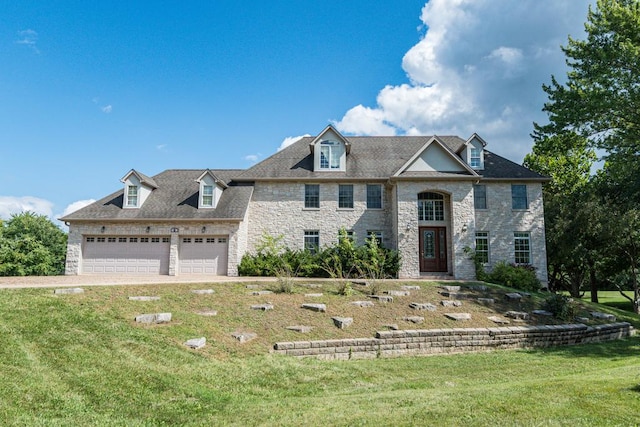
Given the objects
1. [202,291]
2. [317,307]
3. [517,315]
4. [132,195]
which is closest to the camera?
[317,307]

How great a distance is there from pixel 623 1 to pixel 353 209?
51.1ft

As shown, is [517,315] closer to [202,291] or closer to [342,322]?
[342,322]

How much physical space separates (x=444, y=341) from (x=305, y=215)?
11.5 metres

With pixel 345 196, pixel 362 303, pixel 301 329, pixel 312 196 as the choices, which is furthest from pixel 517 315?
pixel 312 196

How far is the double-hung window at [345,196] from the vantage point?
20.8 metres

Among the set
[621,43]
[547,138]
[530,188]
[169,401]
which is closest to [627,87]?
[621,43]

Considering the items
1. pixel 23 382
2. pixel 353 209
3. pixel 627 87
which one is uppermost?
pixel 627 87

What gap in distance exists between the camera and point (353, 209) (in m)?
20.7

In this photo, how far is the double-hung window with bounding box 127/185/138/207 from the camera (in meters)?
20.5

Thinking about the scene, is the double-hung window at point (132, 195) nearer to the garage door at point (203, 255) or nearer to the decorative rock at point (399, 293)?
the garage door at point (203, 255)

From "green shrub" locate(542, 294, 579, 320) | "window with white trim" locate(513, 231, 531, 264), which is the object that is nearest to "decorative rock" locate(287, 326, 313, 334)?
"green shrub" locate(542, 294, 579, 320)

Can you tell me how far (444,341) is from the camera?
1057cm

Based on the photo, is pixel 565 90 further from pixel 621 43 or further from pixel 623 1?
pixel 623 1

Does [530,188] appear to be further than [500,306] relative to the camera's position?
Yes
